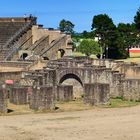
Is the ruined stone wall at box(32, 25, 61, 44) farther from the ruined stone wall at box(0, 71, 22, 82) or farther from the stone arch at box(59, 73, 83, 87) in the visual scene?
the stone arch at box(59, 73, 83, 87)

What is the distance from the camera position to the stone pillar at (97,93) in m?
33.1

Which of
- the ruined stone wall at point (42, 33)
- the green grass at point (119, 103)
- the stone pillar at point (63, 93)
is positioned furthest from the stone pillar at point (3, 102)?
the ruined stone wall at point (42, 33)

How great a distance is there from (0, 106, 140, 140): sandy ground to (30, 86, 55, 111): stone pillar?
3.18 feet

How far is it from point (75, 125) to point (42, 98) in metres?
4.88

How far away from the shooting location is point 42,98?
31.0 metres

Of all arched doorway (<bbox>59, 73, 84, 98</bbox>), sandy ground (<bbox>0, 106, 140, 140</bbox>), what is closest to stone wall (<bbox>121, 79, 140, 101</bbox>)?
arched doorway (<bbox>59, 73, 84, 98</bbox>)

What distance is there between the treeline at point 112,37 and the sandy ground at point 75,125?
50.5 meters

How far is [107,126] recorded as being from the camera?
2622cm

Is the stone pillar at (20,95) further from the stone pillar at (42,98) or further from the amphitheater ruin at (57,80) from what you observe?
the stone pillar at (42,98)

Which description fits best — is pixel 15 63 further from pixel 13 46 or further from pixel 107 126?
pixel 107 126

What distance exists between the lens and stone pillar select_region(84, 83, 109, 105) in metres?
33.1

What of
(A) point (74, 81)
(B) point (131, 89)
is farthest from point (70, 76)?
(B) point (131, 89)

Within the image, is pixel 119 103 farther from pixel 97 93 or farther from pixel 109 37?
pixel 109 37

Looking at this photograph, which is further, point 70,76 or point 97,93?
point 70,76
